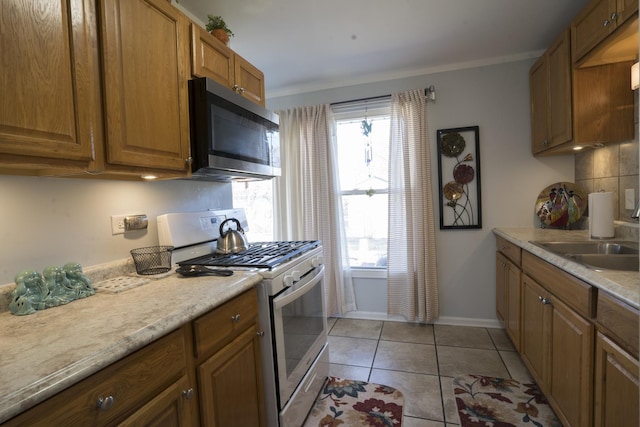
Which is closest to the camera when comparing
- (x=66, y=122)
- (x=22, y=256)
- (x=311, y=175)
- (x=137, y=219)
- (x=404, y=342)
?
(x=66, y=122)

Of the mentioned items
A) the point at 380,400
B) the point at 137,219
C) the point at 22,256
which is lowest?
the point at 380,400

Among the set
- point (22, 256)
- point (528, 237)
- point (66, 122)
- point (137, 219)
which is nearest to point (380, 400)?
point (528, 237)

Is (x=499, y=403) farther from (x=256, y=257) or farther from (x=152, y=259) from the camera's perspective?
(x=152, y=259)

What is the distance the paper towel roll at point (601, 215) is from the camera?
72.3 inches

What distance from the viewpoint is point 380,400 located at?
190 cm

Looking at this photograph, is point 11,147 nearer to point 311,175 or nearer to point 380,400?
point 380,400

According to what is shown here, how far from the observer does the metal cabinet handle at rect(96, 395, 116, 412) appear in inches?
28.2

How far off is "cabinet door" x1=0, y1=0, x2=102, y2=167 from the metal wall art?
8.61 ft

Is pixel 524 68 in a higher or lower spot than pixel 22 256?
higher

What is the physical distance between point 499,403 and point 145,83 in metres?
2.48

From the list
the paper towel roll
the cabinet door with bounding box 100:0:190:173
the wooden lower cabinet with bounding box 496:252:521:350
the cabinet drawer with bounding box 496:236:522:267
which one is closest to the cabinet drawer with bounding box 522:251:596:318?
the cabinet drawer with bounding box 496:236:522:267

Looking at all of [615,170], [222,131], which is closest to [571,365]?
[615,170]

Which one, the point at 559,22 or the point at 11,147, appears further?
the point at 559,22

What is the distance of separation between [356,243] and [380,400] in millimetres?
1554
